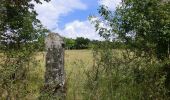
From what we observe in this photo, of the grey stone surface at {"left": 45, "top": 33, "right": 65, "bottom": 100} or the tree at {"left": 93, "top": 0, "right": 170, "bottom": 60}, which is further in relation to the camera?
the tree at {"left": 93, "top": 0, "right": 170, "bottom": 60}

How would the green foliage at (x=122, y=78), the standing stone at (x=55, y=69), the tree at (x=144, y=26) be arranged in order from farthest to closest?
the tree at (x=144, y=26)
the green foliage at (x=122, y=78)
the standing stone at (x=55, y=69)

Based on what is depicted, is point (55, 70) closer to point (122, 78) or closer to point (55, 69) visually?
point (55, 69)

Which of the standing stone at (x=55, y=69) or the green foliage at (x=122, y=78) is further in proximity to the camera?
the green foliage at (x=122, y=78)

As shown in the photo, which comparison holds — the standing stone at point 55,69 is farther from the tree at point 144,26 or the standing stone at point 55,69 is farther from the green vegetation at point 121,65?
the tree at point 144,26

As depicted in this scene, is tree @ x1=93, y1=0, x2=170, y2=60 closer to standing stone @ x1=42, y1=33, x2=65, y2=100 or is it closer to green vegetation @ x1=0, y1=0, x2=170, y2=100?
green vegetation @ x1=0, y1=0, x2=170, y2=100

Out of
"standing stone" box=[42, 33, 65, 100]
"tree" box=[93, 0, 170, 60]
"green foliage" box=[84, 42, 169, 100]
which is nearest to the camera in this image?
"standing stone" box=[42, 33, 65, 100]

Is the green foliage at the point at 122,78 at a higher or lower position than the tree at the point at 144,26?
lower

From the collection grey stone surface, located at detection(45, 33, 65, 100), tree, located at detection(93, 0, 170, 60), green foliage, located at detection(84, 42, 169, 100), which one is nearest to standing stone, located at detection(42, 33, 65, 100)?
grey stone surface, located at detection(45, 33, 65, 100)

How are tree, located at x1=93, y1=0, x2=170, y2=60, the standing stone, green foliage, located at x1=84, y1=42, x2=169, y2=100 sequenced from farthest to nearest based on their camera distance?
tree, located at x1=93, y1=0, x2=170, y2=60 < green foliage, located at x1=84, y1=42, x2=169, y2=100 < the standing stone

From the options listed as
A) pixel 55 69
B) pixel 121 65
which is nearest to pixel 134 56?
pixel 121 65

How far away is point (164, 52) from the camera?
43.0ft

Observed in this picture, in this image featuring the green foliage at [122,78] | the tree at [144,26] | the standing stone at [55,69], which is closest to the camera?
the standing stone at [55,69]

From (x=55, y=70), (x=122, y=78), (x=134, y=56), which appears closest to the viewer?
(x=55, y=70)

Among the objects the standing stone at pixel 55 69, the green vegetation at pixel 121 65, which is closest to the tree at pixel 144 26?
the green vegetation at pixel 121 65
